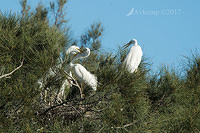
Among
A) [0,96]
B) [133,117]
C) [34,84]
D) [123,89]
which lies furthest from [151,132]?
[0,96]

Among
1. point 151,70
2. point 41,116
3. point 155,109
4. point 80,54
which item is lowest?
point 155,109

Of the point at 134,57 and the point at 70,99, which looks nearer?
the point at 70,99

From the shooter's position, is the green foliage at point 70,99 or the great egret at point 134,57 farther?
the great egret at point 134,57

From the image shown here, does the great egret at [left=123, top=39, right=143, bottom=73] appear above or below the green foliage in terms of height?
above

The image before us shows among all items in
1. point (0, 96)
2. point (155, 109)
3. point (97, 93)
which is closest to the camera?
point (0, 96)

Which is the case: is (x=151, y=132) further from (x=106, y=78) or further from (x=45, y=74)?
(x=45, y=74)

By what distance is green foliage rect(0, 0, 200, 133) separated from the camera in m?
2.80

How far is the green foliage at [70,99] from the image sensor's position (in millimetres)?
2803

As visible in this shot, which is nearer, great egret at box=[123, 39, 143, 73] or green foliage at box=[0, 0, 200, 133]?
green foliage at box=[0, 0, 200, 133]

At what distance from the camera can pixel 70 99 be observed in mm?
3035

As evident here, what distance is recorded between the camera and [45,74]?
9.49 ft

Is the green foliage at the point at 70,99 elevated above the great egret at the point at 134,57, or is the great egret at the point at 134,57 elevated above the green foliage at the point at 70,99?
the great egret at the point at 134,57

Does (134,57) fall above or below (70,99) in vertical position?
above

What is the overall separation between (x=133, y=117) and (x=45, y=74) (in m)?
0.80
